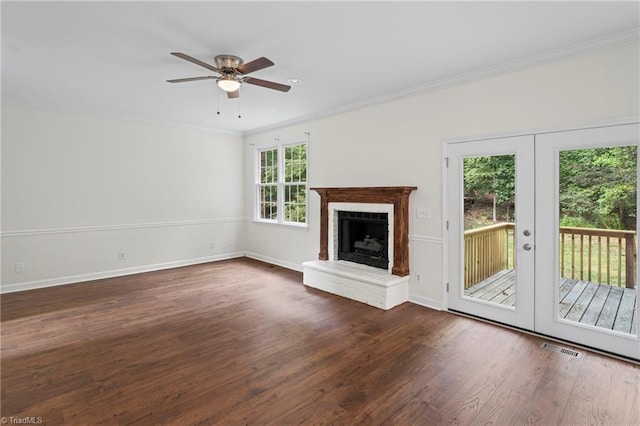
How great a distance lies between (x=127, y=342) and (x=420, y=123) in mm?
4004

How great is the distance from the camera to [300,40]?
2826 mm

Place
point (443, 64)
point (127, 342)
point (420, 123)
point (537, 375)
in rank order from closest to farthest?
point (537, 375)
point (127, 342)
point (443, 64)
point (420, 123)

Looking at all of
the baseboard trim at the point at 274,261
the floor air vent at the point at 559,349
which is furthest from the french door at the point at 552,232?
the baseboard trim at the point at 274,261

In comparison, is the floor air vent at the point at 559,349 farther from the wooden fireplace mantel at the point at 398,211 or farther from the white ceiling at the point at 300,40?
the white ceiling at the point at 300,40

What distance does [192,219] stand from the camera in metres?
6.45

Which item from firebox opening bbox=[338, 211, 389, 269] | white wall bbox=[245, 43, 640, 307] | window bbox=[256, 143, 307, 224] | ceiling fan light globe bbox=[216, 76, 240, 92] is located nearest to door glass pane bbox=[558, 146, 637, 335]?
white wall bbox=[245, 43, 640, 307]

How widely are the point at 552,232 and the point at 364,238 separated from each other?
2.39 m

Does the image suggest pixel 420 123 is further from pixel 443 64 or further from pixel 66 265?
pixel 66 265

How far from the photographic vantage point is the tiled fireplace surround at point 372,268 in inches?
160

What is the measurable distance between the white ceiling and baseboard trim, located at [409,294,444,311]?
8.48 feet

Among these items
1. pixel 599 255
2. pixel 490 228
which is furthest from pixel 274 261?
pixel 599 255

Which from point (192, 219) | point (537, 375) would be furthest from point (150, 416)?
point (192, 219)

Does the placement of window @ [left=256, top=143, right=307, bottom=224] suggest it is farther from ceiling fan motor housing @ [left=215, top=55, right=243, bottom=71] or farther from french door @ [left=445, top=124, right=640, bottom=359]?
french door @ [left=445, top=124, right=640, bottom=359]

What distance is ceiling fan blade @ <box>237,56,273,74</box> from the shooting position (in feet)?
8.79
